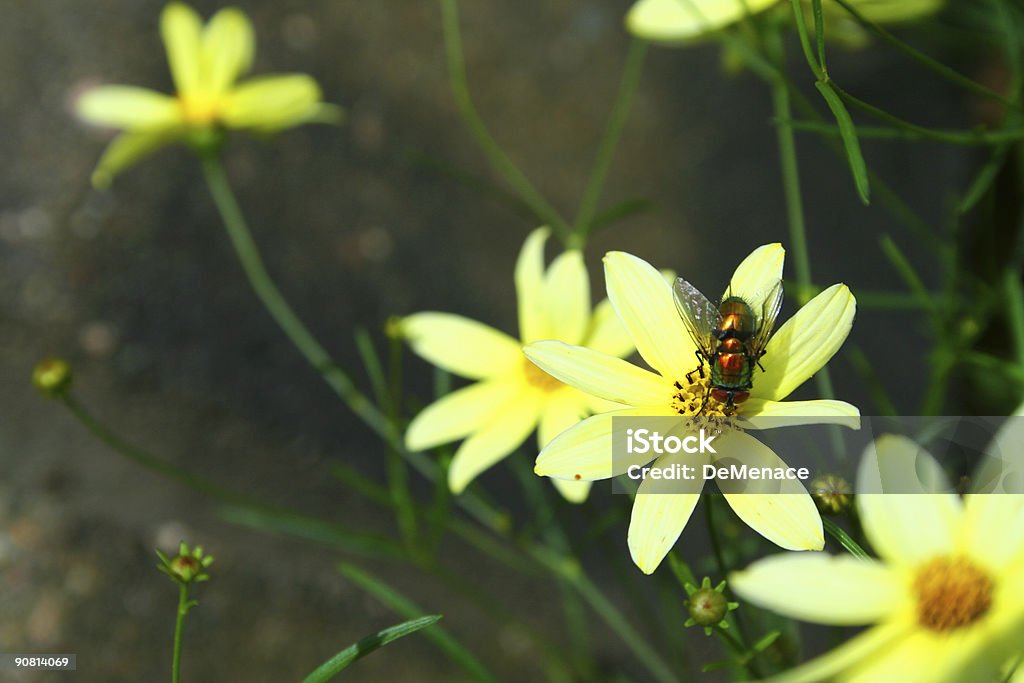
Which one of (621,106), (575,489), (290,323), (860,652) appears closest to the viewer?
(860,652)

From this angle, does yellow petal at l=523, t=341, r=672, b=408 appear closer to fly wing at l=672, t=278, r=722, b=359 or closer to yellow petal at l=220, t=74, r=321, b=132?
fly wing at l=672, t=278, r=722, b=359

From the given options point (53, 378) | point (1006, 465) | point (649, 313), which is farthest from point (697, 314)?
point (53, 378)

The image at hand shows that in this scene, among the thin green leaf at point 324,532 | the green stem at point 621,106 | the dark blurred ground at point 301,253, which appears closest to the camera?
the thin green leaf at point 324,532

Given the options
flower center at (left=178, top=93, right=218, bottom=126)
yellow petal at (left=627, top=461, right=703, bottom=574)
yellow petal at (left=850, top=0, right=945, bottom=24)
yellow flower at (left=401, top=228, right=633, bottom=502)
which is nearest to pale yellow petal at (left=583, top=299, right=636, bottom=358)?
yellow flower at (left=401, top=228, right=633, bottom=502)

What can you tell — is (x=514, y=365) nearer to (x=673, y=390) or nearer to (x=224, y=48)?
(x=673, y=390)

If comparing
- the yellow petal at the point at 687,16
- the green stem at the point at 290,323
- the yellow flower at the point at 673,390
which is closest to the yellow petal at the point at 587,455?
the yellow flower at the point at 673,390

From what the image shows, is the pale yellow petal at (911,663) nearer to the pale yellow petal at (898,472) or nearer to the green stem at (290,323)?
the pale yellow petal at (898,472)

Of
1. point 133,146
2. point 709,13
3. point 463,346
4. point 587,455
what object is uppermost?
point 133,146
